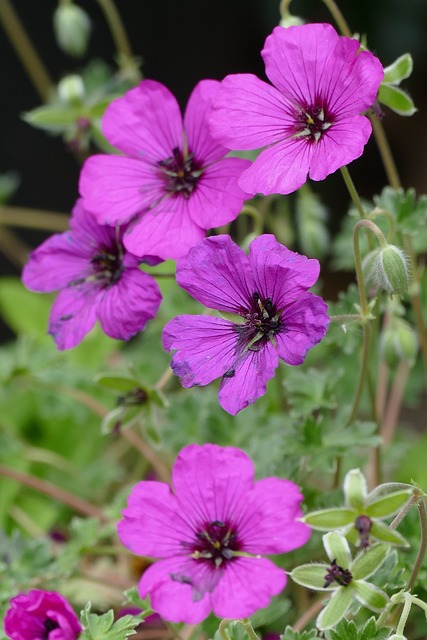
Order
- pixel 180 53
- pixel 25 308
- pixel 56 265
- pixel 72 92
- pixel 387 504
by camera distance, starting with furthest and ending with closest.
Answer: pixel 180 53 < pixel 25 308 < pixel 72 92 < pixel 56 265 < pixel 387 504

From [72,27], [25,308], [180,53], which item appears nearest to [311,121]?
[72,27]

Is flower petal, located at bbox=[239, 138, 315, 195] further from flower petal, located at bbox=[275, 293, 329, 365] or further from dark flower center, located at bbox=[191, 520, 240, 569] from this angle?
dark flower center, located at bbox=[191, 520, 240, 569]

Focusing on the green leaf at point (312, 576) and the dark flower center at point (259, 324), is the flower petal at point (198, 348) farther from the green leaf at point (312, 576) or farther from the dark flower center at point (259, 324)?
the green leaf at point (312, 576)

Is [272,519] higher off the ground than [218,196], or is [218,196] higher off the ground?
[218,196]

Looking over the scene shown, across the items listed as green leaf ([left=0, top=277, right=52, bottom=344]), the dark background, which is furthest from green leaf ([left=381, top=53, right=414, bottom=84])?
the dark background

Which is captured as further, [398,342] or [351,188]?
[398,342]

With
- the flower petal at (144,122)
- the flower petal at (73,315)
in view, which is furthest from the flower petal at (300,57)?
the flower petal at (73,315)

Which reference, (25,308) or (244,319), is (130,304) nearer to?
(244,319)
